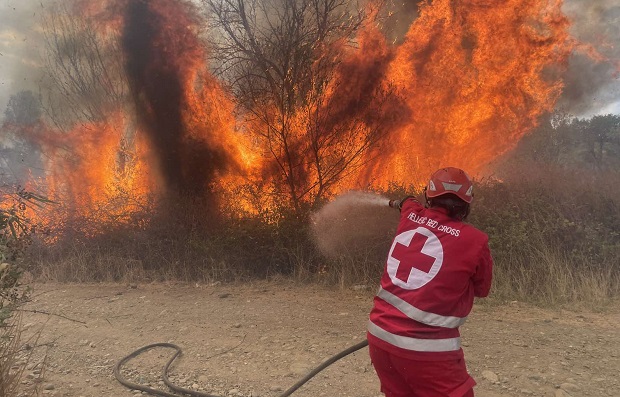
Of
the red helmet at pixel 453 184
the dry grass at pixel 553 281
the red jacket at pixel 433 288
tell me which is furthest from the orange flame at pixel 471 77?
the red jacket at pixel 433 288

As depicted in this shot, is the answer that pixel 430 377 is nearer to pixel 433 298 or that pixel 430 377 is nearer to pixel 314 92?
pixel 433 298

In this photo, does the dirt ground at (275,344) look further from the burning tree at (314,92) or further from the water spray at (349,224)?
the burning tree at (314,92)

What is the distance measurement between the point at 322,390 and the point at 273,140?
624cm

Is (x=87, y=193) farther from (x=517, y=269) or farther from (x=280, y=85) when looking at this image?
(x=517, y=269)

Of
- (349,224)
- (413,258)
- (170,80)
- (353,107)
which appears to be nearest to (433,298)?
(413,258)

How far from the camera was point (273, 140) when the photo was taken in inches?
368

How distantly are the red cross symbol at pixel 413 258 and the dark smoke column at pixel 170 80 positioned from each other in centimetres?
770

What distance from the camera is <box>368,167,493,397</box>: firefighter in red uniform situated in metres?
2.30

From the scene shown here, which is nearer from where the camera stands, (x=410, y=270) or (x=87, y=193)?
(x=410, y=270)

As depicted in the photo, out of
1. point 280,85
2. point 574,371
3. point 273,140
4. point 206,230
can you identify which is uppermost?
point 280,85

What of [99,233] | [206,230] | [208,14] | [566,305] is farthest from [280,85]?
[566,305]

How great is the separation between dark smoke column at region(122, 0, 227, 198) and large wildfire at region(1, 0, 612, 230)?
0.03 m

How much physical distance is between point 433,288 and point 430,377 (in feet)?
1.53

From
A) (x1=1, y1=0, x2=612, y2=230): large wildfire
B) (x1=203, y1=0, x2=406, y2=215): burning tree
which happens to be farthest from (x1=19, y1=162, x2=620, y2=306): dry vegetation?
(x1=203, y1=0, x2=406, y2=215): burning tree
